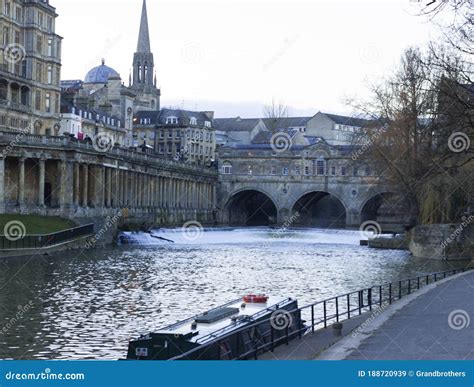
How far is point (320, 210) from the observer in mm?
150125

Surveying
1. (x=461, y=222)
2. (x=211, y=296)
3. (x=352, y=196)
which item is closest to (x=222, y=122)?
(x=352, y=196)

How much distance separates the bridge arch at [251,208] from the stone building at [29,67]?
133 ft

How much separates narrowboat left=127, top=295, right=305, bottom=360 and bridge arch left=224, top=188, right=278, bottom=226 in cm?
11104

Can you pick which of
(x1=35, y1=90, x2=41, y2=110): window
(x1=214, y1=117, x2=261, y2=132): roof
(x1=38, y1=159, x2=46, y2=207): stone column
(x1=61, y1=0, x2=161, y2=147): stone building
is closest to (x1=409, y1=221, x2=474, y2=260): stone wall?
(x1=38, y1=159, x2=46, y2=207): stone column

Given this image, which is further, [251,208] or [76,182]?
[251,208]

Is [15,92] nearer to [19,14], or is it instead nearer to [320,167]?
[19,14]

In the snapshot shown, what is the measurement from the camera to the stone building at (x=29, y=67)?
96.1 metres

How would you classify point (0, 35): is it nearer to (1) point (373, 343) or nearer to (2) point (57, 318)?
(2) point (57, 318)

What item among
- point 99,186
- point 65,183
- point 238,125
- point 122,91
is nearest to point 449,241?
point 65,183

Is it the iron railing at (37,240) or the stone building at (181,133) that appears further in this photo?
the stone building at (181,133)

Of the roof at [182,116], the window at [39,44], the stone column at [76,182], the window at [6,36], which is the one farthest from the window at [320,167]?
the stone column at [76,182]

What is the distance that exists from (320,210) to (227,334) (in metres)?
130

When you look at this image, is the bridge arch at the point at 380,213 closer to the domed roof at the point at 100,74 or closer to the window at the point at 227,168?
the window at the point at 227,168

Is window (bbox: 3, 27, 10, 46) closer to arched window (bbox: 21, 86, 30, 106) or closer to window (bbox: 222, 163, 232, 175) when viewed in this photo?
arched window (bbox: 21, 86, 30, 106)
